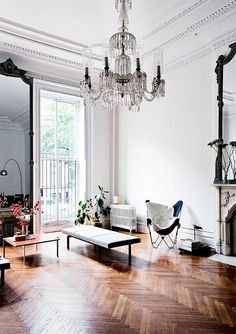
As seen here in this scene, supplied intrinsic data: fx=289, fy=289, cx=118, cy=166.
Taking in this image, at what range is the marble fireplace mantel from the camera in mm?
4977

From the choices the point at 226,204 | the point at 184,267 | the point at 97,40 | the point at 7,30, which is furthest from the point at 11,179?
the point at 226,204

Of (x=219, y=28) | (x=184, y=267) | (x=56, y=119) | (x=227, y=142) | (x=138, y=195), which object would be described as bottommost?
(x=184, y=267)

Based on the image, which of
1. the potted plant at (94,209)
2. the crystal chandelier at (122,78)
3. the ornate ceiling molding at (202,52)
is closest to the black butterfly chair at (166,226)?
the potted plant at (94,209)

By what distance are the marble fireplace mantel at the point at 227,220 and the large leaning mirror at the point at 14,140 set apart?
3978 millimetres

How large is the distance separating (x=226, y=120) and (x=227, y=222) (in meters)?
1.81

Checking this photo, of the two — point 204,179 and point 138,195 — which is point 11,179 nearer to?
point 138,195

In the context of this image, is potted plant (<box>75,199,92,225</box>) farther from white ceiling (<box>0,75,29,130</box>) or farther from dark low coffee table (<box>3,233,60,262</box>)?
white ceiling (<box>0,75,29,130</box>)

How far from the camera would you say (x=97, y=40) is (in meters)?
5.82

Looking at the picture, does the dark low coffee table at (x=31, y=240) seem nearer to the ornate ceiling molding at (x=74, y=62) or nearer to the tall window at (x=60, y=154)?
the tall window at (x=60, y=154)

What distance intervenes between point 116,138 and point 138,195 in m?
1.72

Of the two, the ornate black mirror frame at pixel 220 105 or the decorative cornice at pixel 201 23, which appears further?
the ornate black mirror frame at pixel 220 105

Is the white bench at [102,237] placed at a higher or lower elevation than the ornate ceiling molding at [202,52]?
lower

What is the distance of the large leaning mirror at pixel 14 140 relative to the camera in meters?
5.99

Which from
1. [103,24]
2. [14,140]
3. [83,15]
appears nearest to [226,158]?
[103,24]
